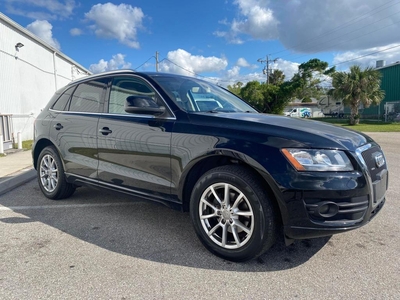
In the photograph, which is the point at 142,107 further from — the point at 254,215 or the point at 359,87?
the point at 359,87

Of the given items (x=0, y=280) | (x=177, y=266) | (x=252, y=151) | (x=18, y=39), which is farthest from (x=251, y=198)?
(x=18, y=39)

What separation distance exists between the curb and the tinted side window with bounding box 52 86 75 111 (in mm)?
1857

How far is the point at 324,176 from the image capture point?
2.43 metres

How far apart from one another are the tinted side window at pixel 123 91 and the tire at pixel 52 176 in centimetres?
136

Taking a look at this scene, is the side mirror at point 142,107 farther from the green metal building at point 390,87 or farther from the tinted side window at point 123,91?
the green metal building at point 390,87

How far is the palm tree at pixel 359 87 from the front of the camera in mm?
27469

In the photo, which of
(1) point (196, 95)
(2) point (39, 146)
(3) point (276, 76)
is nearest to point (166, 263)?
(1) point (196, 95)

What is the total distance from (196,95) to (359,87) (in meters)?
28.2

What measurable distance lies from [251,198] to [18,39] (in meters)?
16.5

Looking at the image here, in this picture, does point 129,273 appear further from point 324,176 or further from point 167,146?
point 324,176

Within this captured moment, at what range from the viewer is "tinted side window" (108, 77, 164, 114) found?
367 centimetres

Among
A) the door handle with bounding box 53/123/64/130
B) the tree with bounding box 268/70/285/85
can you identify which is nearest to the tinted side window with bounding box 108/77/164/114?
the door handle with bounding box 53/123/64/130

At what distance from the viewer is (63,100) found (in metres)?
4.69

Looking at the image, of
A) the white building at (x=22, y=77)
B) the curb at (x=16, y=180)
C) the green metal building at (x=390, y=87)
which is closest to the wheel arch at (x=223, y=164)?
the curb at (x=16, y=180)
